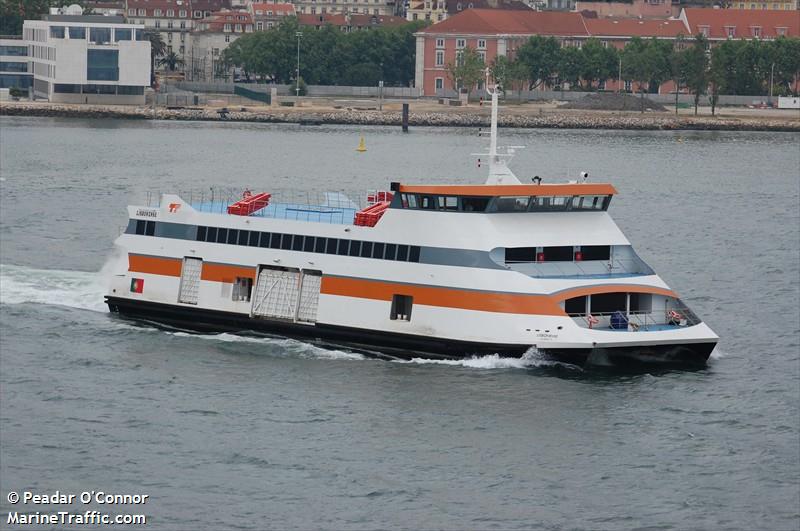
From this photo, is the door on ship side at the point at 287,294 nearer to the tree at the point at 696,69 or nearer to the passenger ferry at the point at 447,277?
the passenger ferry at the point at 447,277

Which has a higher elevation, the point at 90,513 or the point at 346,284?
the point at 346,284

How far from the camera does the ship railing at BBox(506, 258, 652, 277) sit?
48.5 meters

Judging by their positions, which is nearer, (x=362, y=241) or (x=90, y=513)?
(x=90, y=513)

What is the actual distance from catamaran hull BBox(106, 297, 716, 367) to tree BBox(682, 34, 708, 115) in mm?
144127

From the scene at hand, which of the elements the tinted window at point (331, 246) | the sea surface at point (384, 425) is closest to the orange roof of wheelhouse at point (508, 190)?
the tinted window at point (331, 246)

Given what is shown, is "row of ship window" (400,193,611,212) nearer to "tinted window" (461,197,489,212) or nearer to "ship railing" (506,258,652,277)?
"tinted window" (461,197,489,212)

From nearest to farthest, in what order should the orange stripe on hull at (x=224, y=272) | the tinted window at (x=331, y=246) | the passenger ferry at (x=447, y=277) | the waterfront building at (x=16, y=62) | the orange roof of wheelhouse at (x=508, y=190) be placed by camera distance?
the passenger ferry at (x=447, y=277) → the orange roof of wheelhouse at (x=508, y=190) → the tinted window at (x=331, y=246) → the orange stripe on hull at (x=224, y=272) → the waterfront building at (x=16, y=62)

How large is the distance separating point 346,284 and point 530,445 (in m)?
10.6

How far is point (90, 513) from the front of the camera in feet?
123

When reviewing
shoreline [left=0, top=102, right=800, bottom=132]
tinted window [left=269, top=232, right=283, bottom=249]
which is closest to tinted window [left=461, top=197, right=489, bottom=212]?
tinted window [left=269, top=232, right=283, bottom=249]

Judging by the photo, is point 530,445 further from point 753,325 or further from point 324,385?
point 753,325

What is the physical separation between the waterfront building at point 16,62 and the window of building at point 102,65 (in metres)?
16.9

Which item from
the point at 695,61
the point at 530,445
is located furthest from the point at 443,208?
the point at 695,61

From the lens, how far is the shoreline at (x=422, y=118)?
17725cm
